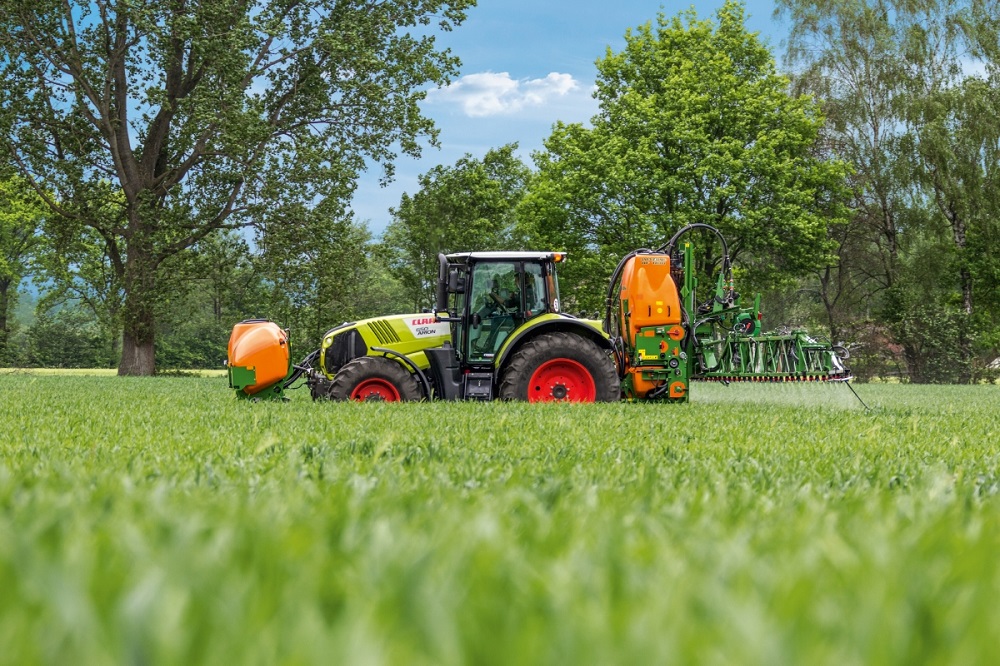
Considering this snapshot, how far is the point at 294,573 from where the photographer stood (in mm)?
1292

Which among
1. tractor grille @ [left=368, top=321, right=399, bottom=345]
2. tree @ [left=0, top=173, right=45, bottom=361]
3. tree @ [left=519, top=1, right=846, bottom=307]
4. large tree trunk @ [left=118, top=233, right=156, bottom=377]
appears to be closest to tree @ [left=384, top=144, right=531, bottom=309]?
tree @ [left=519, top=1, right=846, bottom=307]

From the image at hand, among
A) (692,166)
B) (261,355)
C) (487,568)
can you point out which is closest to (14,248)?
(692,166)

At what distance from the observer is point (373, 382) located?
11461mm

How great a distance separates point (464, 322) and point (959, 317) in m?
31.4

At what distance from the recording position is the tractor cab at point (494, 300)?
1206 centimetres

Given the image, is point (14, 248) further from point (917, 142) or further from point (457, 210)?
point (917, 142)

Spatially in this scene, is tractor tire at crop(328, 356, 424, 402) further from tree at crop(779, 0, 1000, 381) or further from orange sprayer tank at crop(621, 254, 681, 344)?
tree at crop(779, 0, 1000, 381)

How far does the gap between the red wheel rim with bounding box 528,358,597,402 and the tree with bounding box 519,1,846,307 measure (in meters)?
18.6

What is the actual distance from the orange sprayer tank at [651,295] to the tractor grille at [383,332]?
3612 millimetres

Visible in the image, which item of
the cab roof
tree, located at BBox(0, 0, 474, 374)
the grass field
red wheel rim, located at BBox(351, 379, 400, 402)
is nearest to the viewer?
the grass field

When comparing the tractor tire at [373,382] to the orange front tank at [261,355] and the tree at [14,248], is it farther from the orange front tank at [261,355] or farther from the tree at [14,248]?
the tree at [14,248]

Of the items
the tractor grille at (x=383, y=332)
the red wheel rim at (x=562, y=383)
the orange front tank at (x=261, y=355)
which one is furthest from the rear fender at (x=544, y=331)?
the orange front tank at (x=261, y=355)

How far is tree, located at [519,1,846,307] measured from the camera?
30375 millimetres

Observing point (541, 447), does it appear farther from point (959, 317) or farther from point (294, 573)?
point (959, 317)
